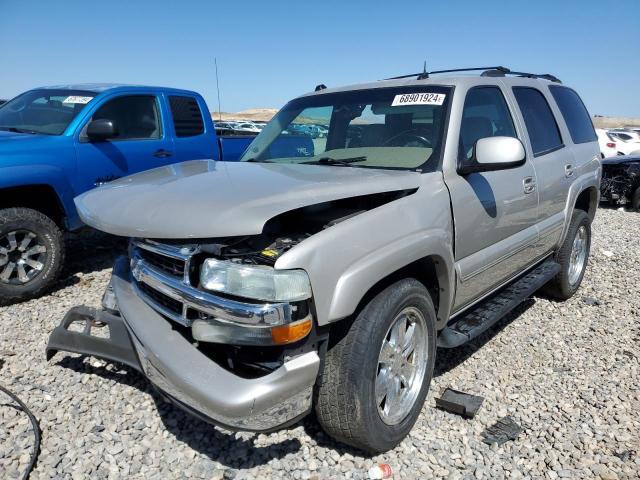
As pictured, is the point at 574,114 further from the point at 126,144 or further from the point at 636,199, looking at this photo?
the point at 636,199

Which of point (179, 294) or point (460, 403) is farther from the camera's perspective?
point (460, 403)

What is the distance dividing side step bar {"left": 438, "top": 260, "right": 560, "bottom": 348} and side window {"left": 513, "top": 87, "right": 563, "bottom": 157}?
1.01 metres

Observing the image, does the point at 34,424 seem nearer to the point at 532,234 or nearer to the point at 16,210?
the point at 16,210

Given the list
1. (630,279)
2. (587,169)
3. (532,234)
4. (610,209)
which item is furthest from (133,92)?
(610,209)

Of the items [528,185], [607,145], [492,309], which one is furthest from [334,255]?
[607,145]

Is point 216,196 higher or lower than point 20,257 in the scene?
higher

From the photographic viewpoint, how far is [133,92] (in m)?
5.67

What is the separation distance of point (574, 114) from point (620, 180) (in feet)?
23.4

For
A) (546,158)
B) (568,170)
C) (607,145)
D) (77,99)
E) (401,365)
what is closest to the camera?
(401,365)

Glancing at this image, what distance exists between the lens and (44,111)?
5312mm

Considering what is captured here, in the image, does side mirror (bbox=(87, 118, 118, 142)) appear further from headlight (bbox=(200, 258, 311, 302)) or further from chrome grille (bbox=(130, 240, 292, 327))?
headlight (bbox=(200, 258, 311, 302))

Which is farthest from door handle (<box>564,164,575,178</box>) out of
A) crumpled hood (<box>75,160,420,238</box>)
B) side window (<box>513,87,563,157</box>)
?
crumpled hood (<box>75,160,420,238</box>)

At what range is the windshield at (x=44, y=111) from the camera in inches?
201

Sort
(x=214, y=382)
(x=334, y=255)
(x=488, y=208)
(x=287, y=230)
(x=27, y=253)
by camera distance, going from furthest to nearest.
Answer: (x=27, y=253), (x=488, y=208), (x=287, y=230), (x=334, y=255), (x=214, y=382)
